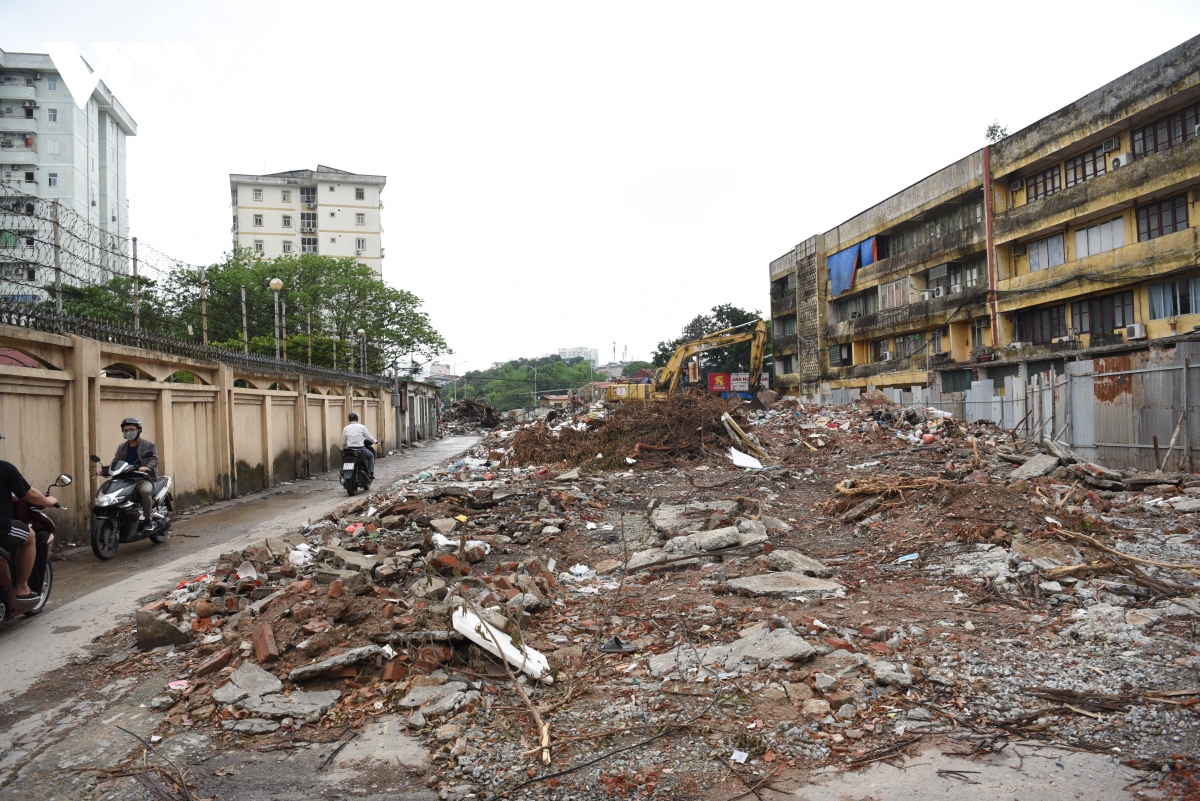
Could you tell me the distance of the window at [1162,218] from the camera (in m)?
20.0

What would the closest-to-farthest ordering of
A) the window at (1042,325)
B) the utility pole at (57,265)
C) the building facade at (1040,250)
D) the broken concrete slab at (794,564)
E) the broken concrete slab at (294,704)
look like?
the broken concrete slab at (294,704), the broken concrete slab at (794,564), the utility pole at (57,265), the building facade at (1040,250), the window at (1042,325)

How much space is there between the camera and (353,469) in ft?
42.3

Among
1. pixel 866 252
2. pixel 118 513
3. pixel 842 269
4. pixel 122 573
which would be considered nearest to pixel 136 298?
pixel 118 513

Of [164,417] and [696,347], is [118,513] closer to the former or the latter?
[164,417]

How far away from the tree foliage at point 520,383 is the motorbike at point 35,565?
66.8m

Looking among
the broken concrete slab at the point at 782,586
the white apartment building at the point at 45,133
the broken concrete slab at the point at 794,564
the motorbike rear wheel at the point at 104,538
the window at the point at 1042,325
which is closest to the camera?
the broken concrete slab at the point at 782,586

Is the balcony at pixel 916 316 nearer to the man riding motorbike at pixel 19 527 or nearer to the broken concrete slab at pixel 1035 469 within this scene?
the broken concrete slab at pixel 1035 469

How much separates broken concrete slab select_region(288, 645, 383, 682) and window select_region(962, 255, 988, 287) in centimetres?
2921

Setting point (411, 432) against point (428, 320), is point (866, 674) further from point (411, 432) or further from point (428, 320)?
point (428, 320)

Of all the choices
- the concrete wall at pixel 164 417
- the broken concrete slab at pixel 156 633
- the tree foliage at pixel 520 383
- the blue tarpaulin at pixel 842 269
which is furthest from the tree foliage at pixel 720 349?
the broken concrete slab at pixel 156 633

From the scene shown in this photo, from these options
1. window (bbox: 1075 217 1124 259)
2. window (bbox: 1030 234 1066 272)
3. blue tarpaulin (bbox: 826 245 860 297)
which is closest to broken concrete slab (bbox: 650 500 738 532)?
window (bbox: 1075 217 1124 259)

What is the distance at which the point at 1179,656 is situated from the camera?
3883mm

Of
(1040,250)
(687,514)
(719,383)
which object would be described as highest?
(1040,250)

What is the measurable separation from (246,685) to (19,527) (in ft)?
8.86
